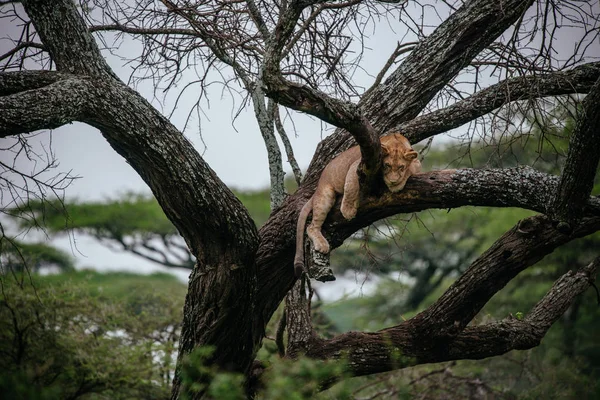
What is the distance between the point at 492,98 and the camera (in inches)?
208

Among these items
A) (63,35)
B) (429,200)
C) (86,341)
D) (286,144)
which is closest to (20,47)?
(63,35)

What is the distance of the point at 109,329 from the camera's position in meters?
10.3

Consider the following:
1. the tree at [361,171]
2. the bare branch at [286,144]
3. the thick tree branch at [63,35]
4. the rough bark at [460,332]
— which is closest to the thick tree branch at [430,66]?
the tree at [361,171]

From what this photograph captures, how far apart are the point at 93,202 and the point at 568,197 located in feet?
50.2

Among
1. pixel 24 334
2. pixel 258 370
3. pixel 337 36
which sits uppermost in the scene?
pixel 337 36

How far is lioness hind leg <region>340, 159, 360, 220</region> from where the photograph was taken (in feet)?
15.6

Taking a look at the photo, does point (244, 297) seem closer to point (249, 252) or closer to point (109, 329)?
point (249, 252)

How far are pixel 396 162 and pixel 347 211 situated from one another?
0.49 meters

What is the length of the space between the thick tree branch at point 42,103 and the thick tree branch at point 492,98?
7.77 feet

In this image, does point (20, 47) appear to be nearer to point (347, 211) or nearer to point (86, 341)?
point (347, 211)

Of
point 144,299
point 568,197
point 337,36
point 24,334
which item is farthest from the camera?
point 144,299

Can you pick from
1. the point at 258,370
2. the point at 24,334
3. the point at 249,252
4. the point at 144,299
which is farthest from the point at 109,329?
the point at 249,252

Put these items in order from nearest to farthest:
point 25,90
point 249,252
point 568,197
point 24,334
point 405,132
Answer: point 568,197 < point 25,90 < point 249,252 < point 405,132 < point 24,334

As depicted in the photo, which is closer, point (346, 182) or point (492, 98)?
point (346, 182)
